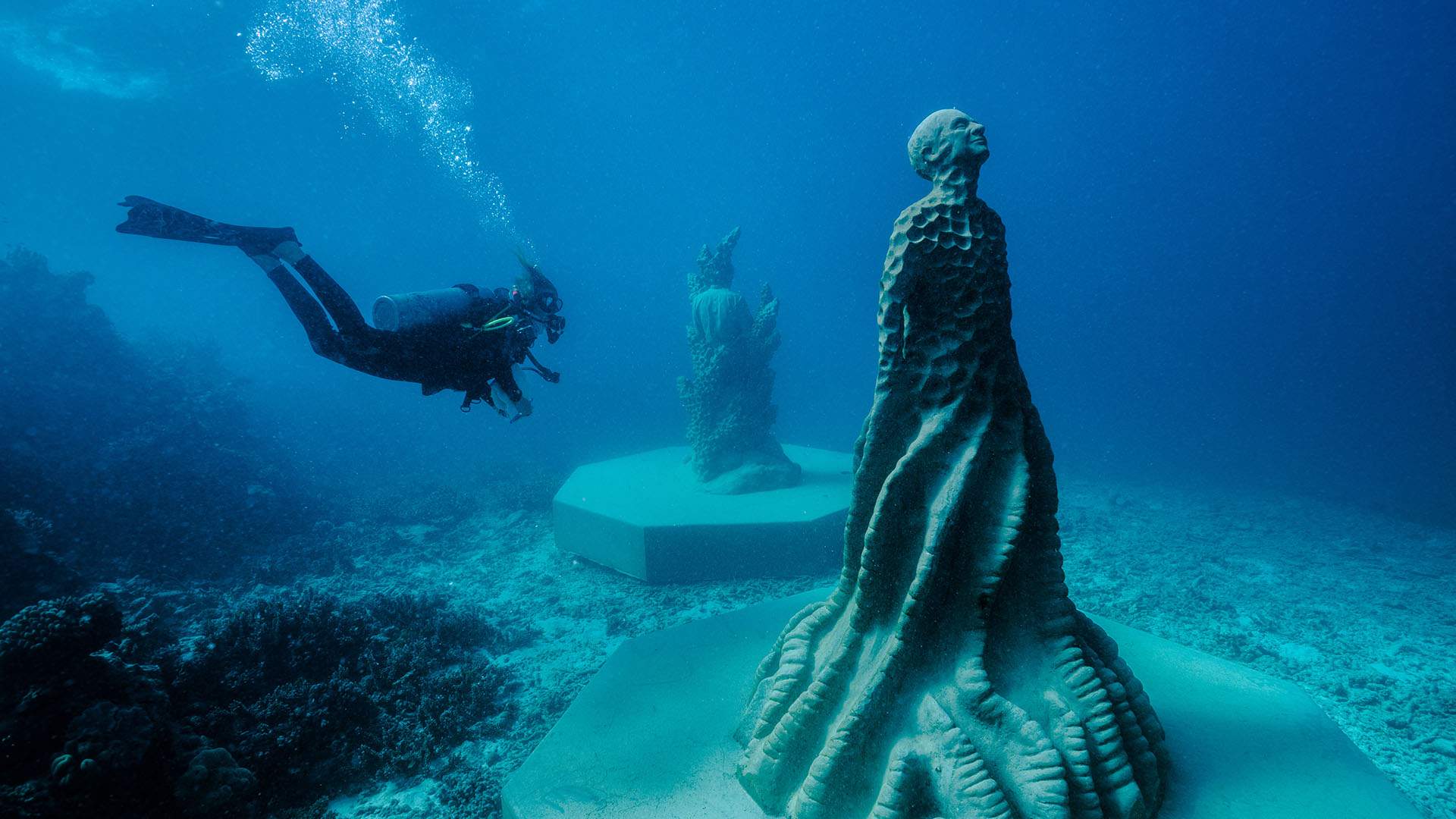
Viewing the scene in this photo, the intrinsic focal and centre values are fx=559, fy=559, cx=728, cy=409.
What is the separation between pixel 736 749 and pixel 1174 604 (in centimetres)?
767

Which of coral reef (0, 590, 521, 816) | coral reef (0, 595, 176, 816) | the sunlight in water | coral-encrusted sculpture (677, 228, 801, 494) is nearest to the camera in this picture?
coral reef (0, 595, 176, 816)

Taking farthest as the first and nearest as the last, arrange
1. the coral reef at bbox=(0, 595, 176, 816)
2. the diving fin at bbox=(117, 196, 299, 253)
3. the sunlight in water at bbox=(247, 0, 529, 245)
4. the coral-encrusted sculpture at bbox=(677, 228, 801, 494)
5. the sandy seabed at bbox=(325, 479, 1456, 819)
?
the sunlight in water at bbox=(247, 0, 529, 245), the coral-encrusted sculpture at bbox=(677, 228, 801, 494), the diving fin at bbox=(117, 196, 299, 253), the sandy seabed at bbox=(325, 479, 1456, 819), the coral reef at bbox=(0, 595, 176, 816)

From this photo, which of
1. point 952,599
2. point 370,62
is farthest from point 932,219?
point 370,62

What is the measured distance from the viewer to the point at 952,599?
2.92 meters

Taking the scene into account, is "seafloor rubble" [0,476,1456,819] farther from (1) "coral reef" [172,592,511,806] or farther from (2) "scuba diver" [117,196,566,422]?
(2) "scuba diver" [117,196,566,422]

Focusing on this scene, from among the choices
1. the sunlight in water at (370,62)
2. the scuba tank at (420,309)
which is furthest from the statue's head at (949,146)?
the sunlight in water at (370,62)

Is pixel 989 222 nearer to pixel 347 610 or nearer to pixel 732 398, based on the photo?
pixel 347 610

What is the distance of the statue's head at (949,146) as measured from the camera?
9.15 ft

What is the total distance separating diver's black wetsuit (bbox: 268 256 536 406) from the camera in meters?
5.32

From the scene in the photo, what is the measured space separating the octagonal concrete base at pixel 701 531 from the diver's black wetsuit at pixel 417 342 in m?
3.39

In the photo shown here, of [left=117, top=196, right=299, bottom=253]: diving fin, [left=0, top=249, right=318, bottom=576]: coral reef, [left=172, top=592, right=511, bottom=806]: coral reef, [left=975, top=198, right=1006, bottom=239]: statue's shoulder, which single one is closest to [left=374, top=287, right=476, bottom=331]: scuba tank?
[left=117, top=196, right=299, bottom=253]: diving fin

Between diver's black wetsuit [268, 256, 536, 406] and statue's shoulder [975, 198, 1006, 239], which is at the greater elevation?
statue's shoulder [975, 198, 1006, 239]

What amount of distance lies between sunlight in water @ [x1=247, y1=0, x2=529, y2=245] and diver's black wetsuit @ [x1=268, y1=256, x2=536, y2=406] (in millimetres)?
12200

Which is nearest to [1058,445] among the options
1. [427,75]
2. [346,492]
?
[346,492]
